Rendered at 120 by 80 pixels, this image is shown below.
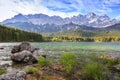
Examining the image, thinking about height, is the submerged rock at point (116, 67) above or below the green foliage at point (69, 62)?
below

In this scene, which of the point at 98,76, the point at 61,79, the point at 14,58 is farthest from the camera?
the point at 14,58

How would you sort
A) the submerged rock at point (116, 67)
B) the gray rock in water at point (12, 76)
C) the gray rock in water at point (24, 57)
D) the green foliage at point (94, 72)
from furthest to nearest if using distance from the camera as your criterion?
1. the gray rock in water at point (24, 57)
2. the submerged rock at point (116, 67)
3. the green foliage at point (94, 72)
4. the gray rock in water at point (12, 76)

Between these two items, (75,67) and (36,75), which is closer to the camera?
(36,75)

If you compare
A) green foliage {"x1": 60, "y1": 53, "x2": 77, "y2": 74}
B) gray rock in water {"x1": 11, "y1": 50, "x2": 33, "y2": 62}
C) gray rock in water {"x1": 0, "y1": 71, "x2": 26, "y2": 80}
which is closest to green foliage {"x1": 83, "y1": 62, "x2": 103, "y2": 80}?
green foliage {"x1": 60, "y1": 53, "x2": 77, "y2": 74}

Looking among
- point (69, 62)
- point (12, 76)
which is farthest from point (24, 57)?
point (12, 76)

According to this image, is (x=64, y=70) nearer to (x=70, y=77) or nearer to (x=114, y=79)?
(x=70, y=77)

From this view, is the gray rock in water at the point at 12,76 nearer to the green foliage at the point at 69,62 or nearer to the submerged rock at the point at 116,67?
the green foliage at the point at 69,62

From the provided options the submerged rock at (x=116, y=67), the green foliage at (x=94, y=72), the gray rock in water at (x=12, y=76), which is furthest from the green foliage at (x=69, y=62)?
the gray rock in water at (x=12, y=76)

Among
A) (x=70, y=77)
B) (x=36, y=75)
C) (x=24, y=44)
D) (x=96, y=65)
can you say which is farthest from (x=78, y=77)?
(x=24, y=44)

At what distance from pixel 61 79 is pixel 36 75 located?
9.25 ft

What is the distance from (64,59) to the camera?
28.8 meters

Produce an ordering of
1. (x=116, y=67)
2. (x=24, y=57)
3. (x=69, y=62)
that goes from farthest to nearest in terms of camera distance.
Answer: (x=24, y=57) < (x=116, y=67) < (x=69, y=62)

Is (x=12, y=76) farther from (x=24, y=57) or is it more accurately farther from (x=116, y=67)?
(x=24, y=57)

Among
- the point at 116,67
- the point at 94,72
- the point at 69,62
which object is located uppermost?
the point at 69,62
